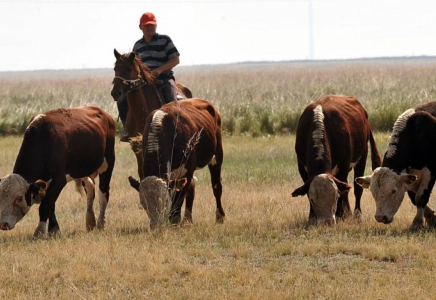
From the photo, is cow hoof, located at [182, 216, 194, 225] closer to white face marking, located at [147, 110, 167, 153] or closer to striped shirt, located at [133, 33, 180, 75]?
white face marking, located at [147, 110, 167, 153]

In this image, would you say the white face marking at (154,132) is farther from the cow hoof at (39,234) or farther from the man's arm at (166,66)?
the man's arm at (166,66)

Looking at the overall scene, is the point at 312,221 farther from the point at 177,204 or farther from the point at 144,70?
the point at 144,70

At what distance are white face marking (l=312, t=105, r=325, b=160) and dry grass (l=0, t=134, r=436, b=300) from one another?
3.16ft

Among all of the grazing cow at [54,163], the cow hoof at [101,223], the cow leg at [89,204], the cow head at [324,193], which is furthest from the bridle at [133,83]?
the cow head at [324,193]

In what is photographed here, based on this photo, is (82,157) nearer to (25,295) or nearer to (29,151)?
(29,151)

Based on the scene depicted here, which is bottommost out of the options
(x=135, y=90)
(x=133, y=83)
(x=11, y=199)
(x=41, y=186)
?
(x=11, y=199)

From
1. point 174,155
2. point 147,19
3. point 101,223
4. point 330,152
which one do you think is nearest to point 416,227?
point 330,152

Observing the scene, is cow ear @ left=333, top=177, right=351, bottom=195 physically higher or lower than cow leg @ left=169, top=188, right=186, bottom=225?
higher

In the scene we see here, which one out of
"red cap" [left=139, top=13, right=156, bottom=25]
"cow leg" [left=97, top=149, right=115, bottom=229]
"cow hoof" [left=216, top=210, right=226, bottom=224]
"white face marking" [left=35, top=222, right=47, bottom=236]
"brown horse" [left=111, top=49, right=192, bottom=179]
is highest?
"red cap" [left=139, top=13, right=156, bottom=25]

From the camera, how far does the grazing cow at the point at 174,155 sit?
11.3m

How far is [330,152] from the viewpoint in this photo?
1223 centimetres

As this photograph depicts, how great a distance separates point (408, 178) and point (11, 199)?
473 cm

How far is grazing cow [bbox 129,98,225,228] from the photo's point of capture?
11281mm

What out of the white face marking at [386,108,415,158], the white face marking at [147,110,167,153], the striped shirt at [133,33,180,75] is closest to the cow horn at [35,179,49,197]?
the white face marking at [147,110,167,153]
